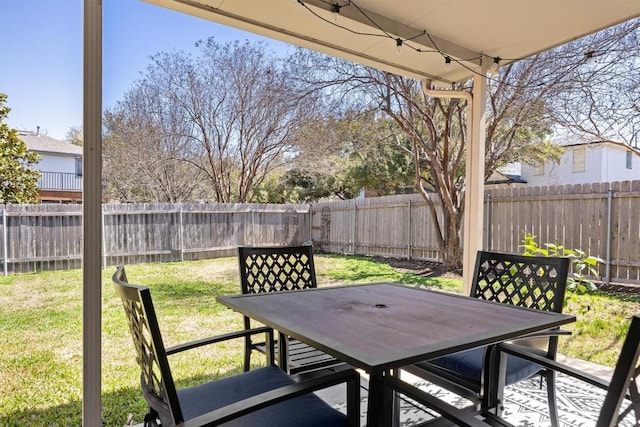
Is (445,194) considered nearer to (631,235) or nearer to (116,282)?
(631,235)

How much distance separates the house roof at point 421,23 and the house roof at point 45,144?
857 mm

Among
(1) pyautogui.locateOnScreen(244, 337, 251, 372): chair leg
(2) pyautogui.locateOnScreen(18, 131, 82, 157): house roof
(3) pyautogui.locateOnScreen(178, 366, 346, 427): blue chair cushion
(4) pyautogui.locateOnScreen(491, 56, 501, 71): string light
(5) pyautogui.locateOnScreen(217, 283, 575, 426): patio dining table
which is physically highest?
(4) pyautogui.locateOnScreen(491, 56, 501, 71): string light

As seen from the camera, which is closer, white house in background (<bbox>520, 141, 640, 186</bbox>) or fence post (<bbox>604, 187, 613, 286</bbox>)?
fence post (<bbox>604, 187, 613, 286</bbox>)

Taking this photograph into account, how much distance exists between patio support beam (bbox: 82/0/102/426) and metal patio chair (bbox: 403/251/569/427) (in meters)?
1.28

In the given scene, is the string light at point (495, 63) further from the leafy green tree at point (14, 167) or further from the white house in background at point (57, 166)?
the leafy green tree at point (14, 167)

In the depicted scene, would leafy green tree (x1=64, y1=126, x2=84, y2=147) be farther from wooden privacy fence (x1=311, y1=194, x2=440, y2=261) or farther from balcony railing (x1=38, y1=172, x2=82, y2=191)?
wooden privacy fence (x1=311, y1=194, x2=440, y2=261)

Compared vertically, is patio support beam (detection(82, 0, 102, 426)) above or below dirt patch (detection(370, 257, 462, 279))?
above

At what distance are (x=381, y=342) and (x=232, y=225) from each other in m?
3.61

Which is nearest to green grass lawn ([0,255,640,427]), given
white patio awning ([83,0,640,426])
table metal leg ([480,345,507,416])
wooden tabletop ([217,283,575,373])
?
white patio awning ([83,0,640,426])

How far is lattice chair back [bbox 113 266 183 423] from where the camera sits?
1031 millimetres

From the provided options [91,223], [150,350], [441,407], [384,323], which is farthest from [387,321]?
[91,223]

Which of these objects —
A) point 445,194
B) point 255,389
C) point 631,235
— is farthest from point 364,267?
point 255,389

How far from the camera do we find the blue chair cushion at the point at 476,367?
1.61 meters

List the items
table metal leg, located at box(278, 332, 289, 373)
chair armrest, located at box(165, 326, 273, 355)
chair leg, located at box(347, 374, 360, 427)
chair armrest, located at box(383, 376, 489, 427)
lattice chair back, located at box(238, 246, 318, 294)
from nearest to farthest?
chair armrest, located at box(383, 376, 489, 427) → chair leg, located at box(347, 374, 360, 427) → chair armrest, located at box(165, 326, 273, 355) → table metal leg, located at box(278, 332, 289, 373) → lattice chair back, located at box(238, 246, 318, 294)
